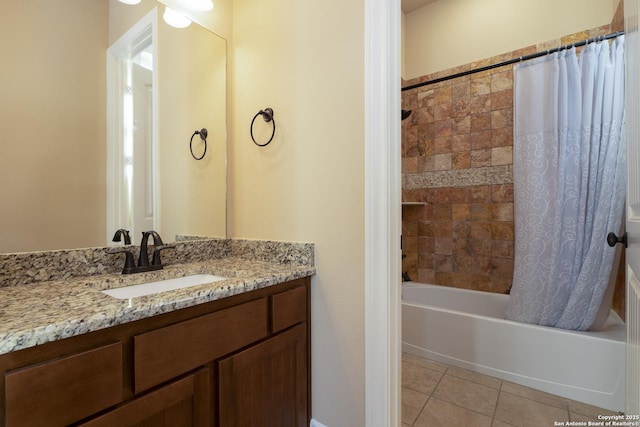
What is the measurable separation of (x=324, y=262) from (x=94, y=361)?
0.82 meters

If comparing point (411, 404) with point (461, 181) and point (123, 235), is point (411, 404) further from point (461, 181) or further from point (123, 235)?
point (461, 181)

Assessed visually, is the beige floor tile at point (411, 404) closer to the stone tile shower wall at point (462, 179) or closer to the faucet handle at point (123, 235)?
the stone tile shower wall at point (462, 179)

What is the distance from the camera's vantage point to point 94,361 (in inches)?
25.7

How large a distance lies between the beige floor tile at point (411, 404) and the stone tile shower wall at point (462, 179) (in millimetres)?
1241

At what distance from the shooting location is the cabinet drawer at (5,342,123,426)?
0.56 m

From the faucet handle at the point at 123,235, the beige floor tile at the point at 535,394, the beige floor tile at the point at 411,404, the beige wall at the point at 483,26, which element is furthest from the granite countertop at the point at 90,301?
the beige wall at the point at 483,26

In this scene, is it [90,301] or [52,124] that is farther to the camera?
[52,124]

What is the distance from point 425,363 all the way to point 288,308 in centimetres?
139

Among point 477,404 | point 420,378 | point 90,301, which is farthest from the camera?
point 420,378

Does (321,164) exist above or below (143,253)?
above

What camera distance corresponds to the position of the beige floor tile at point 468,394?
1.53m

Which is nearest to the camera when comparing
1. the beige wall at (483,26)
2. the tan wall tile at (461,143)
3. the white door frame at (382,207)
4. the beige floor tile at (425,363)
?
the white door frame at (382,207)

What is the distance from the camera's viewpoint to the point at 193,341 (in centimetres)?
84

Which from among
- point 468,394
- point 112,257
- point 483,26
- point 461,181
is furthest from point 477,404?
point 483,26
